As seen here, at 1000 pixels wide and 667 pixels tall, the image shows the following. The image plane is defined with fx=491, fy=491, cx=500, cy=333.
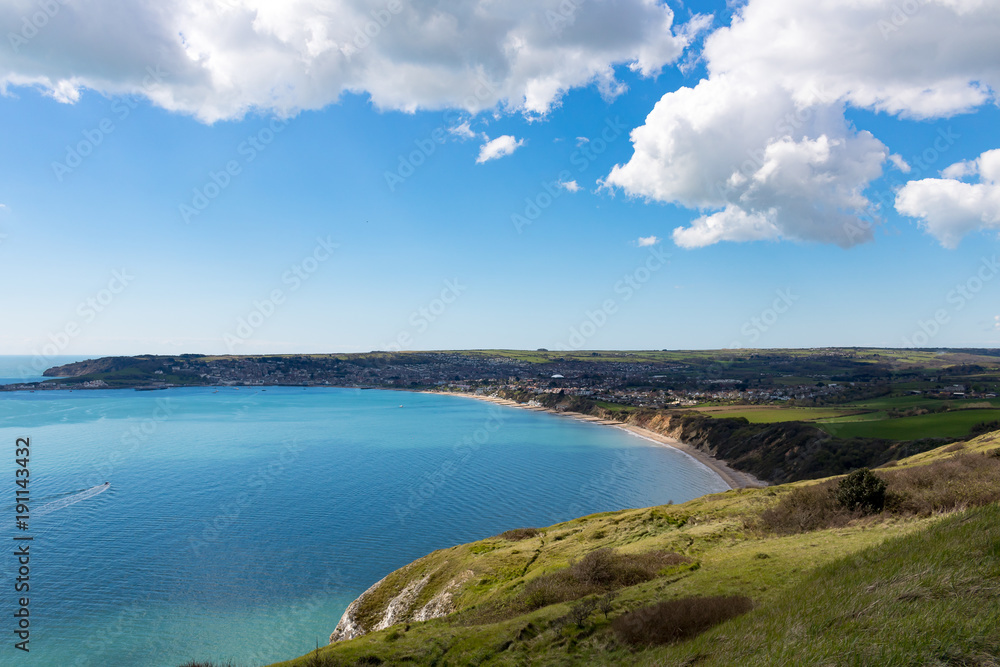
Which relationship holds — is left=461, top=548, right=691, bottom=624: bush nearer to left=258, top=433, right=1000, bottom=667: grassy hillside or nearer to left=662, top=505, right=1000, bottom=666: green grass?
left=258, top=433, right=1000, bottom=667: grassy hillside

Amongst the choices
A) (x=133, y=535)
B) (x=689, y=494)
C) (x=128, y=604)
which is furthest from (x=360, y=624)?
(x=689, y=494)

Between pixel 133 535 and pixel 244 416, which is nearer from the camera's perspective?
pixel 133 535

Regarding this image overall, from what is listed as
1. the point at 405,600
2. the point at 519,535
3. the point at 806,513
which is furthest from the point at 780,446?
the point at 405,600

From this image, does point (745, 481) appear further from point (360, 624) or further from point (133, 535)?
point (133, 535)

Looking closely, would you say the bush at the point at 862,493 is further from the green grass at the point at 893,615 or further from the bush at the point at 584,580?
the green grass at the point at 893,615

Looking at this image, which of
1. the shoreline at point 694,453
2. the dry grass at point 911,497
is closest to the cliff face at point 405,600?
the dry grass at point 911,497

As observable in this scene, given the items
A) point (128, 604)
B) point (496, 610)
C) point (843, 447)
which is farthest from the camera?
point (843, 447)

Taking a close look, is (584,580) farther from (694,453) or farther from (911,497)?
(694,453)
